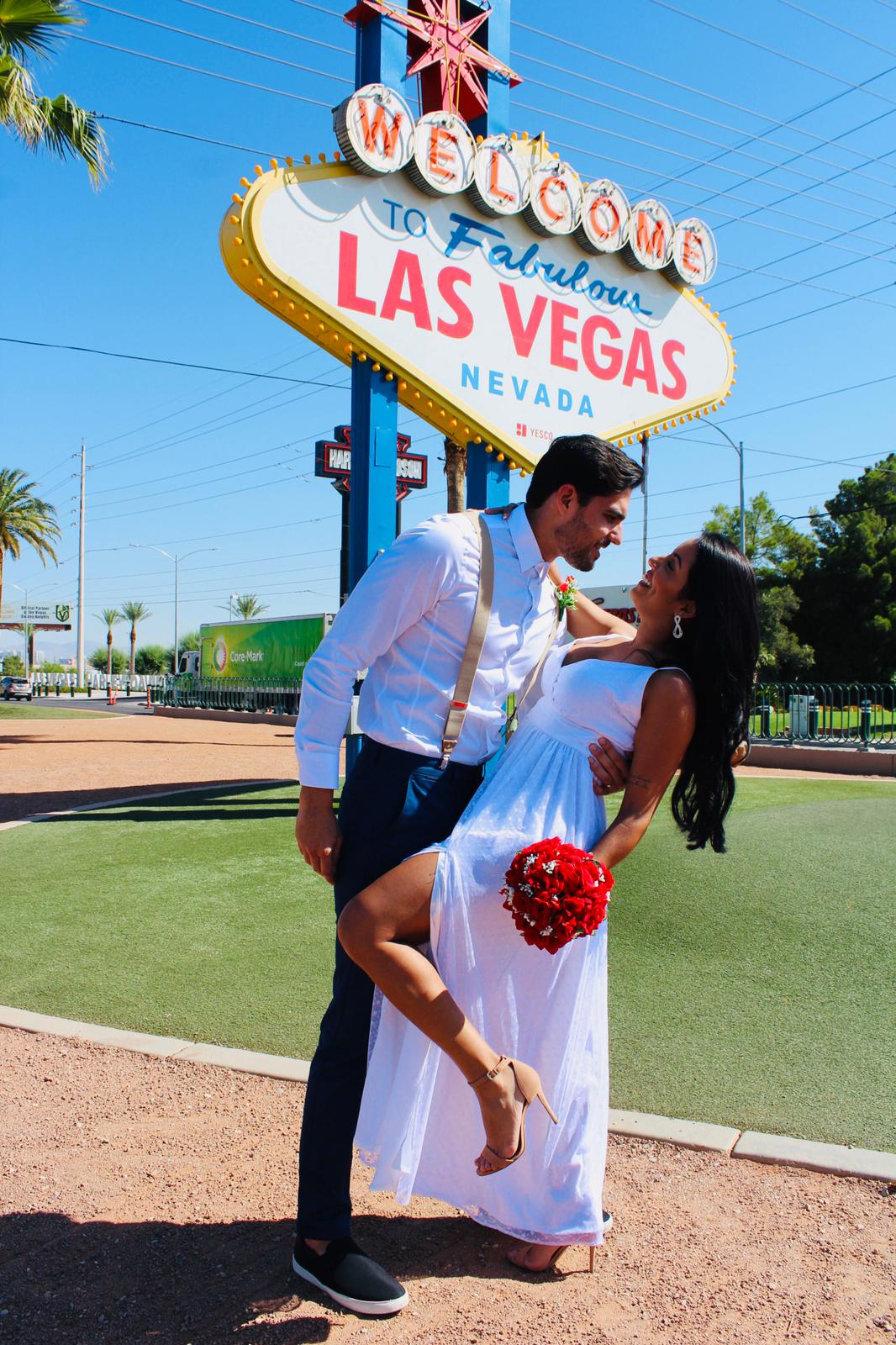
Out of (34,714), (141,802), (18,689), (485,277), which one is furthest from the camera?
(18,689)

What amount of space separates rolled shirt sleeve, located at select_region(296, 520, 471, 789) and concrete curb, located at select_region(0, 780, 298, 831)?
7544mm

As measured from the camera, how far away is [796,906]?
17.9 feet

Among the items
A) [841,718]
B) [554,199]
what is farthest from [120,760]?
[841,718]

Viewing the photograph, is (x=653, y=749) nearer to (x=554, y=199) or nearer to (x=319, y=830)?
(x=319, y=830)

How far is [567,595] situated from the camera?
298cm

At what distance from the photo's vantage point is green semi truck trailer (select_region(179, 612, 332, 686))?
32.1 metres

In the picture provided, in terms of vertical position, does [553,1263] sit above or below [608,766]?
below

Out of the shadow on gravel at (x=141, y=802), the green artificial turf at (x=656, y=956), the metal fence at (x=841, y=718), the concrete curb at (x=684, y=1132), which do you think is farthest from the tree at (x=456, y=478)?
the concrete curb at (x=684, y=1132)

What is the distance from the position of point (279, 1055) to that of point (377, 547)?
434cm

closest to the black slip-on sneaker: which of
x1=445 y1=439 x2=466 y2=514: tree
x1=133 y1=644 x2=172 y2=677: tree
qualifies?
x1=445 y1=439 x2=466 y2=514: tree

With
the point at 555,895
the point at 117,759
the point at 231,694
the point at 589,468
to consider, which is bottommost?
the point at 117,759

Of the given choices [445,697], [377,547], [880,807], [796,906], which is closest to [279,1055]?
[445,697]

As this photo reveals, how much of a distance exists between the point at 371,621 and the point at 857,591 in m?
41.7

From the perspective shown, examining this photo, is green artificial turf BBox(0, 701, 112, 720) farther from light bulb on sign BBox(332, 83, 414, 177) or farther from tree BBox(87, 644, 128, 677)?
tree BBox(87, 644, 128, 677)
